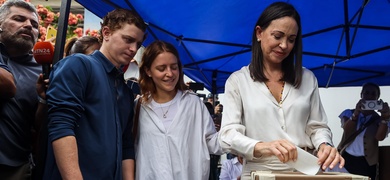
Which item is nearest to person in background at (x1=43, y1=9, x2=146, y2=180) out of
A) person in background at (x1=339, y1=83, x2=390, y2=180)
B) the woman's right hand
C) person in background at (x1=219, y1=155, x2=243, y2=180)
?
the woman's right hand

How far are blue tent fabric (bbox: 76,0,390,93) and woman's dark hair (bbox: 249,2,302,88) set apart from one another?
7.32ft

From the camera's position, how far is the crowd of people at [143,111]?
158 cm

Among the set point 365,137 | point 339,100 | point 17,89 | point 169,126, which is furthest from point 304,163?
point 339,100

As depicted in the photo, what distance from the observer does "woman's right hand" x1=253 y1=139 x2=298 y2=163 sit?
1.38m

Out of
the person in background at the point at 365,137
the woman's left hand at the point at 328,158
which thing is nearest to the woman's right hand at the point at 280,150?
the woman's left hand at the point at 328,158

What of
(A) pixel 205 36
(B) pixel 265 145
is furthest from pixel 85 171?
(A) pixel 205 36

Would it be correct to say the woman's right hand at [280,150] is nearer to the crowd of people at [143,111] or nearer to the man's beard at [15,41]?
the crowd of people at [143,111]

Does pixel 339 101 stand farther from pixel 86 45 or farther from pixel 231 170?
pixel 86 45

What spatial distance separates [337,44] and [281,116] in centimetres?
405

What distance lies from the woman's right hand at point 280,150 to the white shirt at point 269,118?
0.40 ft

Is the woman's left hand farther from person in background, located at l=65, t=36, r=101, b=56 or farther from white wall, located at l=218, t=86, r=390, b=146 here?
white wall, located at l=218, t=86, r=390, b=146

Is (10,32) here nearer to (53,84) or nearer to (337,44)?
(53,84)

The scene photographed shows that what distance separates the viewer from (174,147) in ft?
7.03

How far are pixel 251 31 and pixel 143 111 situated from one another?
3.12 m
